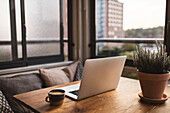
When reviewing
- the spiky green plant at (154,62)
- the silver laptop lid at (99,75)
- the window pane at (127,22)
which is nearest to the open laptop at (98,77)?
the silver laptop lid at (99,75)

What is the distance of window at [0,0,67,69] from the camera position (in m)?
2.08

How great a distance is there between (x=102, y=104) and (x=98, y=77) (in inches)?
7.3

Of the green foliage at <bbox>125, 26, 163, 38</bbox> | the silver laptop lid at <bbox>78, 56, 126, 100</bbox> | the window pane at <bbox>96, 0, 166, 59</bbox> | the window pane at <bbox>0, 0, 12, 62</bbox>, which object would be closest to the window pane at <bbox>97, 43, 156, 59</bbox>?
the window pane at <bbox>96, 0, 166, 59</bbox>

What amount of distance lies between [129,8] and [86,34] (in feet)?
2.80

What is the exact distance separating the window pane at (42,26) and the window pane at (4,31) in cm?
26

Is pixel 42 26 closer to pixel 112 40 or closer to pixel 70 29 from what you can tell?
pixel 70 29

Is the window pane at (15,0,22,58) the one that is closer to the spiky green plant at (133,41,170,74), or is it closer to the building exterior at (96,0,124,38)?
the building exterior at (96,0,124,38)

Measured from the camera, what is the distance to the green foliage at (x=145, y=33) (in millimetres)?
2139

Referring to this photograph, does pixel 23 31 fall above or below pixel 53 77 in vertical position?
above

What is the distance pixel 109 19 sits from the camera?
2709mm

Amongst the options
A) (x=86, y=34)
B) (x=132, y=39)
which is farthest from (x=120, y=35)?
(x=86, y=34)

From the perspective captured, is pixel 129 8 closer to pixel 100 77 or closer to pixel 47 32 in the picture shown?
pixel 47 32

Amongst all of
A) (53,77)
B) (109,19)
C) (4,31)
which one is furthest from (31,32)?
(109,19)

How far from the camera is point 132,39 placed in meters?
2.41
